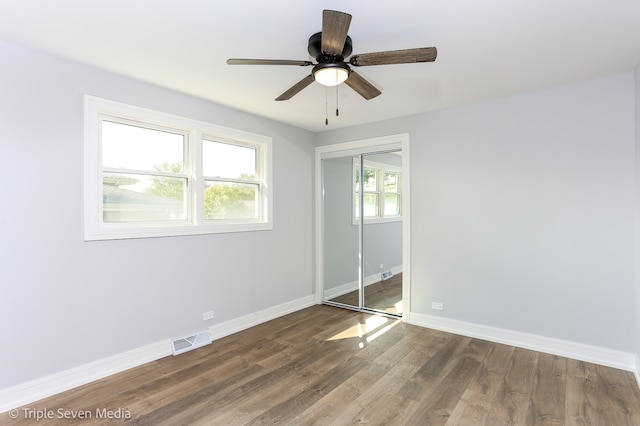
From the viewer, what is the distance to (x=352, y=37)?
2.25 meters

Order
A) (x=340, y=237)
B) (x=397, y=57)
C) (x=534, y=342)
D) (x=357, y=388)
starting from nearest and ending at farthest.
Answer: (x=397, y=57) → (x=357, y=388) → (x=534, y=342) → (x=340, y=237)

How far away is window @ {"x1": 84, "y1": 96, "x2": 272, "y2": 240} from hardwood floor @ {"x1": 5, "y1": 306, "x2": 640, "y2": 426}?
1.26 m

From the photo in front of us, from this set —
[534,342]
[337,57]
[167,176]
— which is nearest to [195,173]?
[167,176]

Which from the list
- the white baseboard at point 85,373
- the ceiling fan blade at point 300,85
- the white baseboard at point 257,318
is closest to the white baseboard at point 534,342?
the white baseboard at point 257,318

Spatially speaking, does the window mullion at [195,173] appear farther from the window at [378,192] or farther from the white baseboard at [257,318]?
the window at [378,192]

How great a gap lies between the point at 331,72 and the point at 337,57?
96 mm

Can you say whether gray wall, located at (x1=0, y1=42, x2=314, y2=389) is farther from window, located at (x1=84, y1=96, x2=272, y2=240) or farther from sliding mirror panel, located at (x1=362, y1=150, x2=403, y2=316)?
sliding mirror panel, located at (x1=362, y1=150, x2=403, y2=316)

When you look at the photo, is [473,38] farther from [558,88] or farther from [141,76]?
[141,76]

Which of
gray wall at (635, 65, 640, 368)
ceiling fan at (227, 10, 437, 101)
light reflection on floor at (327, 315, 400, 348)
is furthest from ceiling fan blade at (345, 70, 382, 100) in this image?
light reflection on floor at (327, 315, 400, 348)

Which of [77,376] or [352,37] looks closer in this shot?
[352,37]

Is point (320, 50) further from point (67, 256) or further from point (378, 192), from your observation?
point (378, 192)

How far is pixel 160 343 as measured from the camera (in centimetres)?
317

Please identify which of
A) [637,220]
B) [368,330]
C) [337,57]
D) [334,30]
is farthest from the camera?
[368,330]

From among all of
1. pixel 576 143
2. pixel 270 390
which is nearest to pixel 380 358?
pixel 270 390
